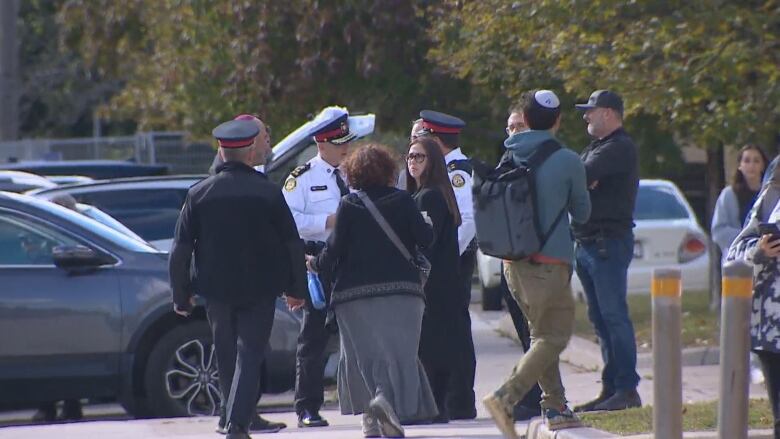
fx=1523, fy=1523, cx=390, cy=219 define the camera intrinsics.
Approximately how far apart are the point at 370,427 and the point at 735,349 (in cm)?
266

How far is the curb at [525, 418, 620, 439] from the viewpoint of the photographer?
7492 mm

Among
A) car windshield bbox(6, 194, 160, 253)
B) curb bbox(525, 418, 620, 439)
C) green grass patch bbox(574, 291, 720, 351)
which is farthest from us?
green grass patch bbox(574, 291, 720, 351)

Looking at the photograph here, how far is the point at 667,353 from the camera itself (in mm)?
6203

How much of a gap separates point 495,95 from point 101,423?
1035 centimetres

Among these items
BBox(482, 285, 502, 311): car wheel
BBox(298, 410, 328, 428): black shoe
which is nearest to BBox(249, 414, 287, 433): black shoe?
BBox(298, 410, 328, 428): black shoe

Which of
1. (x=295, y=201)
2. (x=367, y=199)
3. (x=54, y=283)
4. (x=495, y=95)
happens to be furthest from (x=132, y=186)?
(x=495, y=95)

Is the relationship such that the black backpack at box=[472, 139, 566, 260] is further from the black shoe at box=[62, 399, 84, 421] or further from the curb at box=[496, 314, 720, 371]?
the curb at box=[496, 314, 720, 371]

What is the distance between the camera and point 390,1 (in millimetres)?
19516

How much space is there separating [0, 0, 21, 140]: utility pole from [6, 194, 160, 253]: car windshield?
16218 mm

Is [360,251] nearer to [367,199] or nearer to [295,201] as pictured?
[367,199]

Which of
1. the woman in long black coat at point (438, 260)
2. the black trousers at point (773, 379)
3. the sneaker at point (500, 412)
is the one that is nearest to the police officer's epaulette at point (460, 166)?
the woman in long black coat at point (438, 260)

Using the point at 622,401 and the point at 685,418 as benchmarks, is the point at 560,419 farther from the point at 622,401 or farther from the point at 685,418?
the point at 622,401

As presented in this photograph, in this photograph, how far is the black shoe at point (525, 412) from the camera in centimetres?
881

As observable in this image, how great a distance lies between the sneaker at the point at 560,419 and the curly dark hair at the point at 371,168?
1472 millimetres
